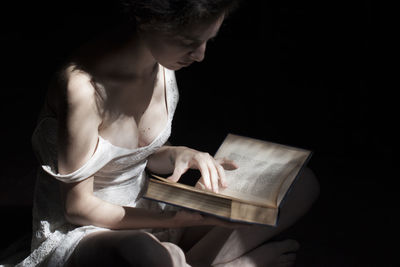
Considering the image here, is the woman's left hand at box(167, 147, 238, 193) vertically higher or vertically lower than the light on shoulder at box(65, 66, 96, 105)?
lower

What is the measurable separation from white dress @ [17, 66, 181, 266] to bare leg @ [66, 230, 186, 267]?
0.04m

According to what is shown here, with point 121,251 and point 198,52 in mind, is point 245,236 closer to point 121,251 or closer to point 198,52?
point 121,251

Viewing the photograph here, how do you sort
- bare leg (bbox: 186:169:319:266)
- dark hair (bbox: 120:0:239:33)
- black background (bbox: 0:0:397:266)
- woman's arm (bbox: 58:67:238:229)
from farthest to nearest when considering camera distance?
1. black background (bbox: 0:0:397:266)
2. bare leg (bbox: 186:169:319:266)
3. woman's arm (bbox: 58:67:238:229)
4. dark hair (bbox: 120:0:239:33)

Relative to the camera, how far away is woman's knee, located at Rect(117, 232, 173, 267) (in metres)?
1.26

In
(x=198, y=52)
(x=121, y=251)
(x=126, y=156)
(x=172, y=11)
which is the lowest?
(x=121, y=251)

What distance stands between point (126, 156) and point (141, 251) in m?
0.23

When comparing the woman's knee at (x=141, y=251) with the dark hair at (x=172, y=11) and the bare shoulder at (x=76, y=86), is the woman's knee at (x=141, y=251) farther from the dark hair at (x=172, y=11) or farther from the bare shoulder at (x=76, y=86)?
the dark hair at (x=172, y=11)

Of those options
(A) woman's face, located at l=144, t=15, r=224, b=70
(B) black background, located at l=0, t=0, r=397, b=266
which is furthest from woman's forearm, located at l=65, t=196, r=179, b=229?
(B) black background, located at l=0, t=0, r=397, b=266

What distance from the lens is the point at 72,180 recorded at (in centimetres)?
125

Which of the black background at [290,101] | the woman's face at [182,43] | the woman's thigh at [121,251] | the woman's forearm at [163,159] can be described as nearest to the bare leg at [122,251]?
the woman's thigh at [121,251]

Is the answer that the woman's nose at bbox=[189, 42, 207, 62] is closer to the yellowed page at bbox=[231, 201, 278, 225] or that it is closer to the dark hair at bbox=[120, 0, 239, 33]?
the dark hair at bbox=[120, 0, 239, 33]

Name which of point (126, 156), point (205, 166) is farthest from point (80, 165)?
point (205, 166)

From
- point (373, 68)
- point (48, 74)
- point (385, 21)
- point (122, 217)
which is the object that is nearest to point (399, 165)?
point (373, 68)

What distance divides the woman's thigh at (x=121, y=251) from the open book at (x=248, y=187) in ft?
0.43
